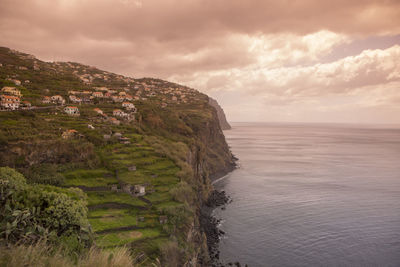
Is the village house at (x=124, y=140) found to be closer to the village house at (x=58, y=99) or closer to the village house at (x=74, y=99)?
the village house at (x=58, y=99)

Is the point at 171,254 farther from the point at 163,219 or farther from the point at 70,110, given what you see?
the point at 70,110

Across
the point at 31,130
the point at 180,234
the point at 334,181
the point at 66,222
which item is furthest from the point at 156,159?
the point at 334,181

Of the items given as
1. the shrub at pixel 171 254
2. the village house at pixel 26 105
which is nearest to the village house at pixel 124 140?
the village house at pixel 26 105

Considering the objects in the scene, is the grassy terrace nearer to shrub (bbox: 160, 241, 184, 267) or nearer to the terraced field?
the terraced field

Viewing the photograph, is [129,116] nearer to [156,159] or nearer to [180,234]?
[156,159]

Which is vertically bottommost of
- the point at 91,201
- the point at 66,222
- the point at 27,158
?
the point at 91,201
